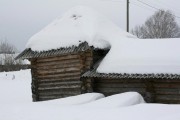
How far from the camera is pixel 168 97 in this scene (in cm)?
1366

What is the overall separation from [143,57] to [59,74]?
4414mm

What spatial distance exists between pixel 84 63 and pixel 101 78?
96cm

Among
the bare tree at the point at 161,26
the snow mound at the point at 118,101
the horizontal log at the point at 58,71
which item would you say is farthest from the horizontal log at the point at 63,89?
the bare tree at the point at 161,26

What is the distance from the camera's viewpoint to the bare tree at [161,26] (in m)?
49.1

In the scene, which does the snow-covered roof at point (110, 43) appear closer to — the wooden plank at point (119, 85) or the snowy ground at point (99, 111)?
the wooden plank at point (119, 85)

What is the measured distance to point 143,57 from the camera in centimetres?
1384

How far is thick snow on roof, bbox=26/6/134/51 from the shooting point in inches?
607

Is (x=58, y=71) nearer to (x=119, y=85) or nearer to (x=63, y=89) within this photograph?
(x=63, y=89)

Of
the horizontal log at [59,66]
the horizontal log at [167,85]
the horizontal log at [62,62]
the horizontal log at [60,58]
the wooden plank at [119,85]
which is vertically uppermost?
the horizontal log at [60,58]

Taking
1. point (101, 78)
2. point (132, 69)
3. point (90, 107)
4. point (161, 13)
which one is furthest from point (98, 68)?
point (161, 13)

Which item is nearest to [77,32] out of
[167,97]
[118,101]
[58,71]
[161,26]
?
[58,71]

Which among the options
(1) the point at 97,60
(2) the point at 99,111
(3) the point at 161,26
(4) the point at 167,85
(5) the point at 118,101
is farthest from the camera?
(3) the point at 161,26

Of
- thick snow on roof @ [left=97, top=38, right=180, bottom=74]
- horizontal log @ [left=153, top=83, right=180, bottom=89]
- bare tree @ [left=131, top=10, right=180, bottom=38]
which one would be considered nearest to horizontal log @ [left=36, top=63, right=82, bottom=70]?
thick snow on roof @ [left=97, top=38, right=180, bottom=74]

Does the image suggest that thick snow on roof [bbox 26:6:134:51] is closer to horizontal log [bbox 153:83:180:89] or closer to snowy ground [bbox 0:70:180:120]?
horizontal log [bbox 153:83:180:89]
